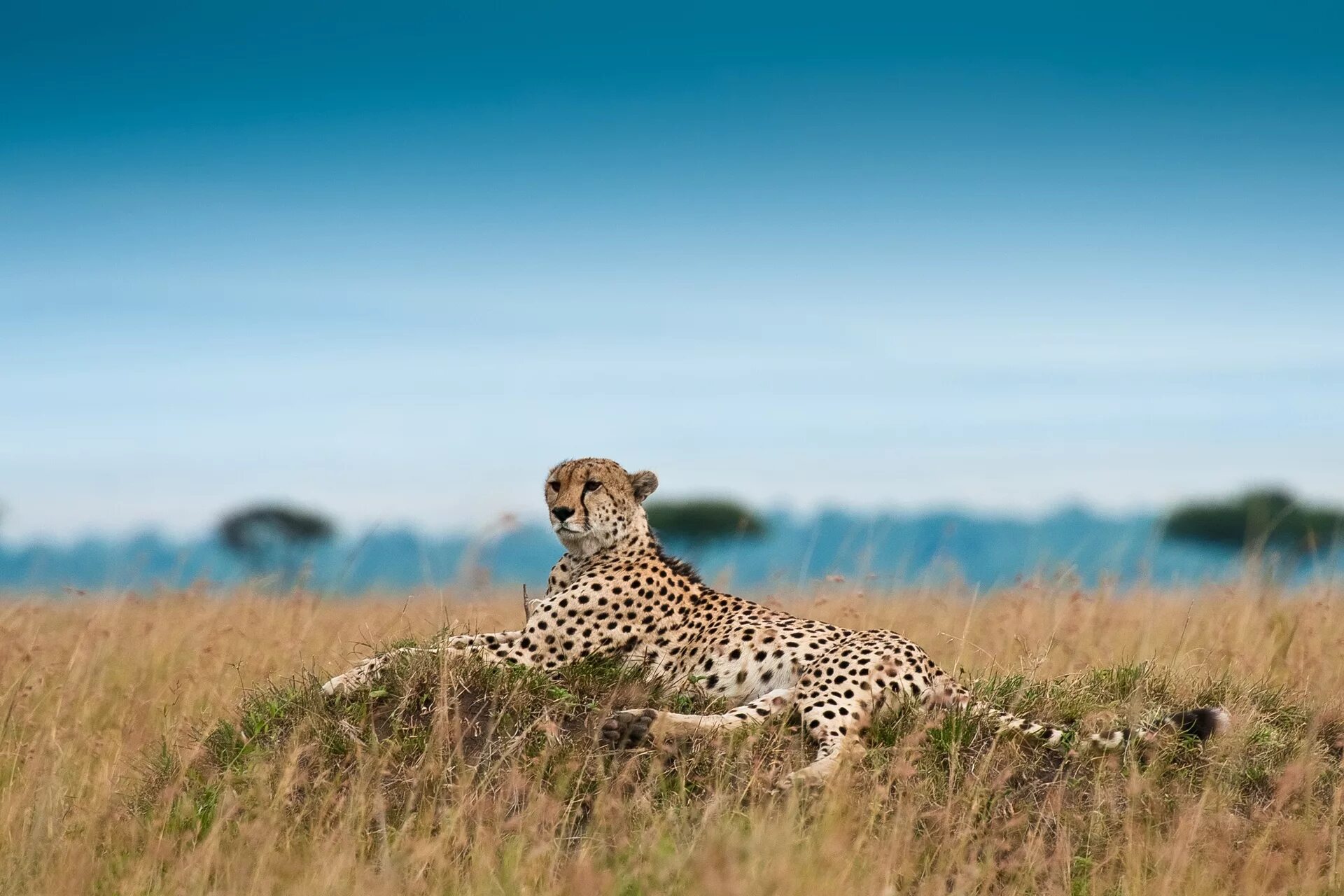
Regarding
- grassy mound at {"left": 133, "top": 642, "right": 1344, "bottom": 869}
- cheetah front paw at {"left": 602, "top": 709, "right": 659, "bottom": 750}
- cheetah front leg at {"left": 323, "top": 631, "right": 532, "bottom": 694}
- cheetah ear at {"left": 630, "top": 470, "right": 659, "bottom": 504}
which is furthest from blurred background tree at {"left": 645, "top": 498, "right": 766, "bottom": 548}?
cheetah front paw at {"left": 602, "top": 709, "right": 659, "bottom": 750}

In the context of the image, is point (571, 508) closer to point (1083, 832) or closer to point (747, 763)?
point (747, 763)

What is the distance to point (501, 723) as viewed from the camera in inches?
198

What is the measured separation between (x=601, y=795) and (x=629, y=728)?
417 mm

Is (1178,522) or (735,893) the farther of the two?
(1178,522)

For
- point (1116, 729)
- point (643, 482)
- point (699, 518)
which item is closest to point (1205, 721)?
point (1116, 729)

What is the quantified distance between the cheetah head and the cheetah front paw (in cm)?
142

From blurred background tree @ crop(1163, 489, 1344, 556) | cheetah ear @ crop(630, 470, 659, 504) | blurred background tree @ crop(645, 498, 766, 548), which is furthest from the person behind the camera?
blurred background tree @ crop(645, 498, 766, 548)

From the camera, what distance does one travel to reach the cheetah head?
6105 millimetres

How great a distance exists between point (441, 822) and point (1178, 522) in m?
21.5

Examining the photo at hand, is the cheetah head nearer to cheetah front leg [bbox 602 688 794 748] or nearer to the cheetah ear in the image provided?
the cheetah ear

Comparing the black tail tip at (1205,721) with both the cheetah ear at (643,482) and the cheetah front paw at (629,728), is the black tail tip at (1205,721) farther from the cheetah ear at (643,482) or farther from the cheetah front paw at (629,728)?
the cheetah ear at (643,482)

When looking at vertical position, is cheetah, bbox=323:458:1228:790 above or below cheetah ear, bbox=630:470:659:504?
below

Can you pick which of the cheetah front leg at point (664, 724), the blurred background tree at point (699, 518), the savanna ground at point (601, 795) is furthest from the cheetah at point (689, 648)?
the blurred background tree at point (699, 518)

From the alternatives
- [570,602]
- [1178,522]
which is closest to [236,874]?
[570,602]
